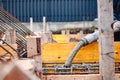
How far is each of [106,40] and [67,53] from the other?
94.3 inches

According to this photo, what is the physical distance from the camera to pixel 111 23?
581 cm

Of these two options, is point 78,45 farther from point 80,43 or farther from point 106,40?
point 106,40

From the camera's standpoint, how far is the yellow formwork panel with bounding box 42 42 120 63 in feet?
25.5

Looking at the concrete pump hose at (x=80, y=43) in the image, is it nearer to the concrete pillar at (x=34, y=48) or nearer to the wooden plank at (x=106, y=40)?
the wooden plank at (x=106, y=40)

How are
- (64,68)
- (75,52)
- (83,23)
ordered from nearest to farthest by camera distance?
(64,68) < (75,52) < (83,23)

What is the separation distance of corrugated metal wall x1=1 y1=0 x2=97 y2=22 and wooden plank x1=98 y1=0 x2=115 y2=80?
22.0 metres

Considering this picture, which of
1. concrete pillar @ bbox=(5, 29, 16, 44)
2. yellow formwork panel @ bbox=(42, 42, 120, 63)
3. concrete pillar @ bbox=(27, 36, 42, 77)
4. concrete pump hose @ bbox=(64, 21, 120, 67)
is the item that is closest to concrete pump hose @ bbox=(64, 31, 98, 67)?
concrete pump hose @ bbox=(64, 21, 120, 67)

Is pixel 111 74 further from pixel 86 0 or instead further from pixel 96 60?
pixel 86 0

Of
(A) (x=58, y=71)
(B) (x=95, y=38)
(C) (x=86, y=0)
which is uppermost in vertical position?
(C) (x=86, y=0)

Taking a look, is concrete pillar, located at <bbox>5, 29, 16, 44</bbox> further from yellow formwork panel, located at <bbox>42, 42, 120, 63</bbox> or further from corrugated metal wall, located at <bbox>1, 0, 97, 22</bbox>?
corrugated metal wall, located at <bbox>1, 0, 97, 22</bbox>

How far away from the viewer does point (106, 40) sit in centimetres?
580

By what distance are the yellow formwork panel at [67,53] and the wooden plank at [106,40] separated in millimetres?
1822

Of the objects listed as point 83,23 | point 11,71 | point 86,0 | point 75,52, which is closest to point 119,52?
point 75,52

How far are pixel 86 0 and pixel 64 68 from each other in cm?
2194
